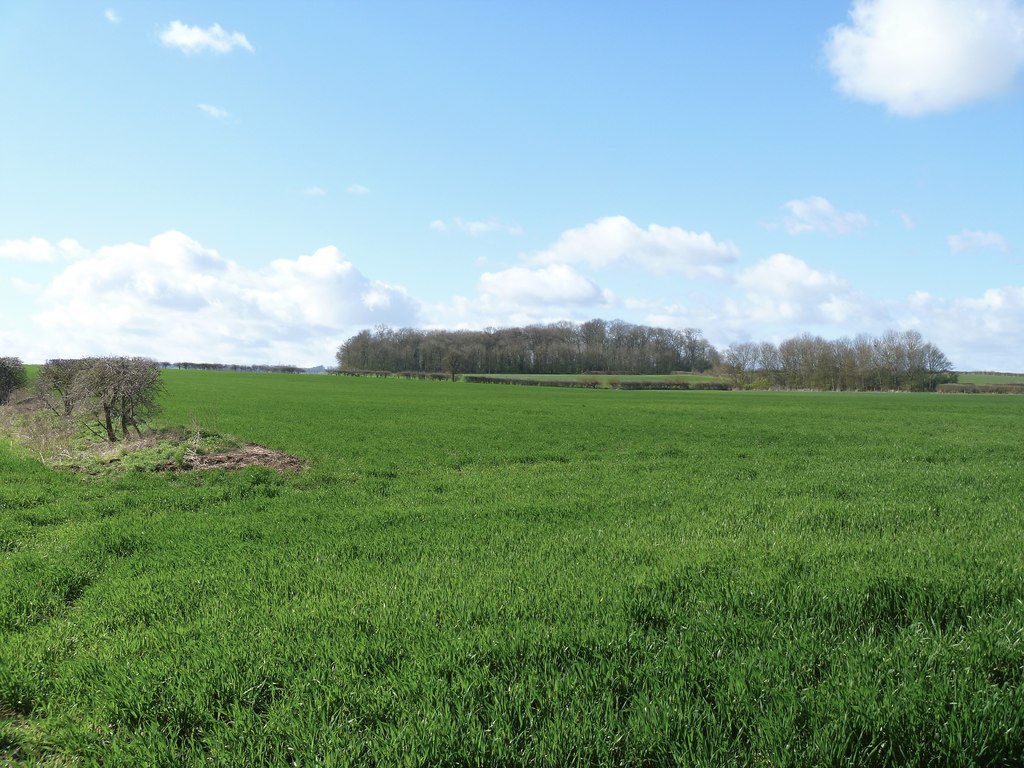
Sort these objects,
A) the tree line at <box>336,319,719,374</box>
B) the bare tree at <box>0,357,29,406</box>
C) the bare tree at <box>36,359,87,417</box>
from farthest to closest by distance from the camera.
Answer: the tree line at <box>336,319,719,374</box>
the bare tree at <box>0,357,29,406</box>
the bare tree at <box>36,359,87,417</box>

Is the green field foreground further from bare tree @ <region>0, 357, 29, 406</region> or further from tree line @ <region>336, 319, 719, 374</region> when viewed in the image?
tree line @ <region>336, 319, 719, 374</region>

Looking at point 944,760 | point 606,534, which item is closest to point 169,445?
point 606,534

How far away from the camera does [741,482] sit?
13.6m

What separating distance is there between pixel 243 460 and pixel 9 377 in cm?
2354

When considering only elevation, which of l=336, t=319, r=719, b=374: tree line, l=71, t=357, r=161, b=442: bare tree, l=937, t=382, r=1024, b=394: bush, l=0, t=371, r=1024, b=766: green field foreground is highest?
l=336, t=319, r=719, b=374: tree line

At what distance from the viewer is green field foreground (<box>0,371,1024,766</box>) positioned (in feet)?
12.0

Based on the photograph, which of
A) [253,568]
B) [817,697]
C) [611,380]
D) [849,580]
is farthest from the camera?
[611,380]

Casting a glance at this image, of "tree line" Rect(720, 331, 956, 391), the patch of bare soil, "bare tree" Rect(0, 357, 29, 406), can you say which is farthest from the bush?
"bare tree" Rect(0, 357, 29, 406)

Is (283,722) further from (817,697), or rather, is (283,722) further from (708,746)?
(817,697)

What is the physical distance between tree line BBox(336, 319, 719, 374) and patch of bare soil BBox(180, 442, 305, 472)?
131280 millimetres

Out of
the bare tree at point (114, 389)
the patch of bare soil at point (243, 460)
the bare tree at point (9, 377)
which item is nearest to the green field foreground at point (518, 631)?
the patch of bare soil at point (243, 460)

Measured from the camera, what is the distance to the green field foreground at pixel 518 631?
367cm

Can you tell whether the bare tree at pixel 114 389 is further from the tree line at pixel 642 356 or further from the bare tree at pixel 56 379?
the tree line at pixel 642 356

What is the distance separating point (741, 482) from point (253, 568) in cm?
1060
